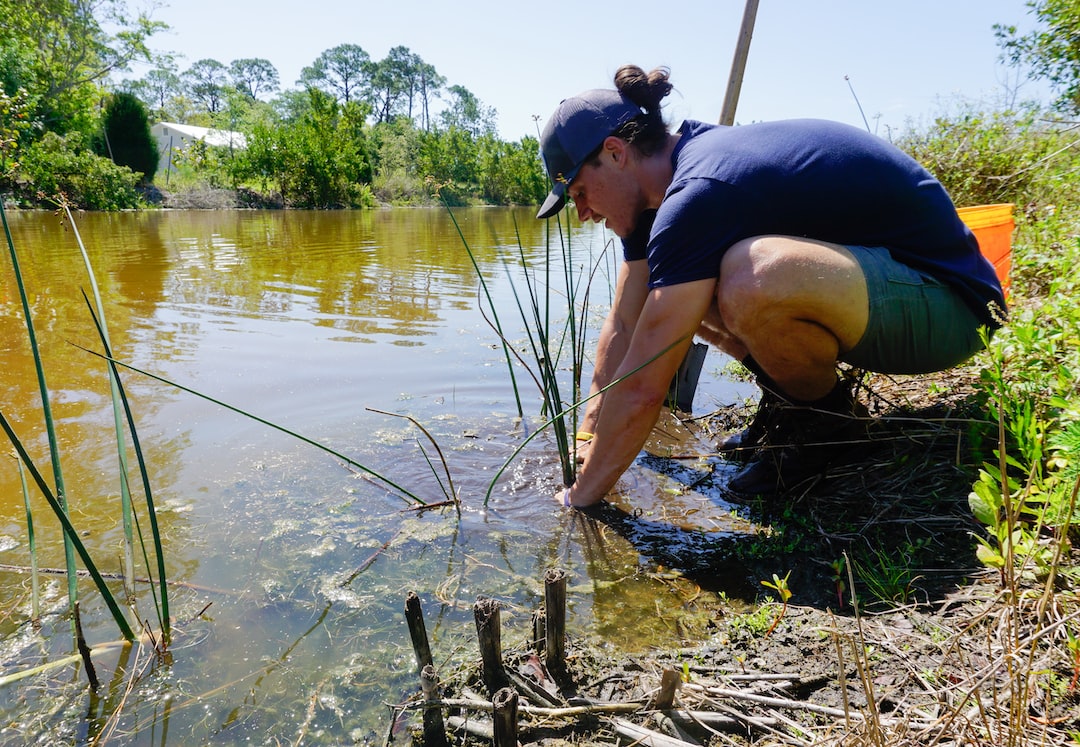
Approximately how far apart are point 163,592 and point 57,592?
0.52 metres

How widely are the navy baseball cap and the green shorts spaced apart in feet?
2.78

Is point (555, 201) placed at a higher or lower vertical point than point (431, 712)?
higher

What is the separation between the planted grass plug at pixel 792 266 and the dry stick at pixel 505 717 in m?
0.92

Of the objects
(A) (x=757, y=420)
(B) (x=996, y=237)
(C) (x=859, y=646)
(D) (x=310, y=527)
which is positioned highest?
(B) (x=996, y=237)

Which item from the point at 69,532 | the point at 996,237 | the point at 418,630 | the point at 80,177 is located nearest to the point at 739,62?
the point at 996,237

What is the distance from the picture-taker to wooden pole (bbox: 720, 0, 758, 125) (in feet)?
11.6

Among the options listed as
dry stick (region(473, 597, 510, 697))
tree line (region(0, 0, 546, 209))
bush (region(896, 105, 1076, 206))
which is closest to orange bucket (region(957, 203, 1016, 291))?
bush (region(896, 105, 1076, 206))

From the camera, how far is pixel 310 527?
6.38ft

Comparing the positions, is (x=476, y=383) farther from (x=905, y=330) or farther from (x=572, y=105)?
(x=905, y=330)

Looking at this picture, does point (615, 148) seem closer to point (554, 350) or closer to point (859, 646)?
point (859, 646)

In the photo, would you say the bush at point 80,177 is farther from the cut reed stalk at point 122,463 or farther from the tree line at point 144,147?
the cut reed stalk at point 122,463

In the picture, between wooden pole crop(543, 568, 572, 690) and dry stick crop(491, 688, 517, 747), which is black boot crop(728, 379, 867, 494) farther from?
dry stick crop(491, 688, 517, 747)

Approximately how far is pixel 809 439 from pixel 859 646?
0.97 metres

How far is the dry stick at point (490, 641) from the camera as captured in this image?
1.04 meters
